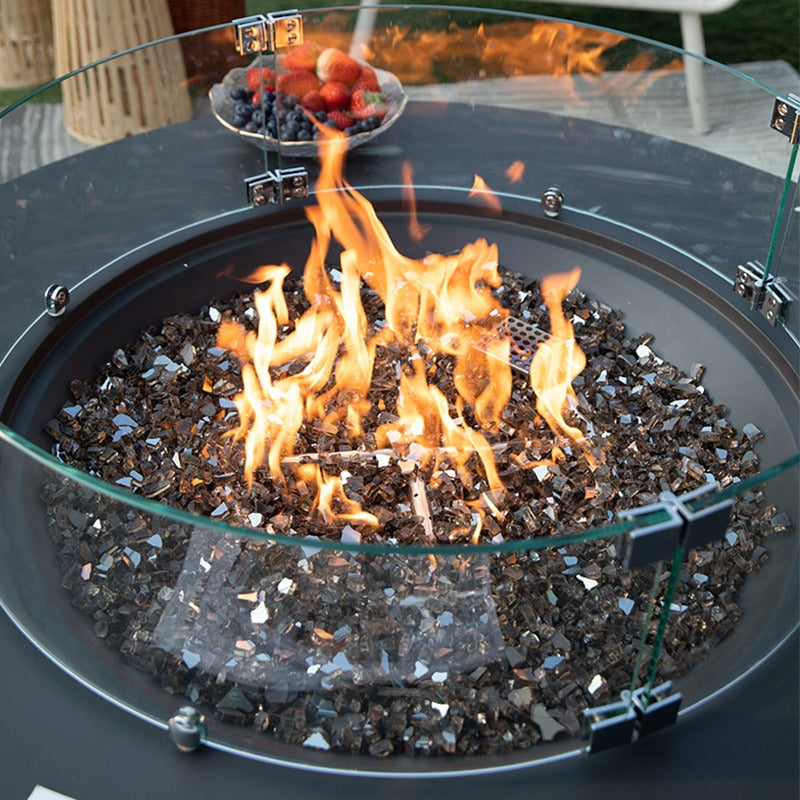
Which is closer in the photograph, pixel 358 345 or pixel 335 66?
pixel 358 345

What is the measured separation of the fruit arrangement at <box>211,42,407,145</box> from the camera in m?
2.02

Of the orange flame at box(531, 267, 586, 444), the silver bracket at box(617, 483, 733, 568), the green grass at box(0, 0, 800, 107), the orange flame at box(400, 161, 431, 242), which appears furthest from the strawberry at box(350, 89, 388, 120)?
the green grass at box(0, 0, 800, 107)

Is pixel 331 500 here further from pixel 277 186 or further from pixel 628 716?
pixel 277 186

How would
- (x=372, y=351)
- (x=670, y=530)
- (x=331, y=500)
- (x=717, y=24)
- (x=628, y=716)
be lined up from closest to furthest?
(x=670, y=530) < (x=628, y=716) < (x=331, y=500) < (x=372, y=351) < (x=717, y=24)

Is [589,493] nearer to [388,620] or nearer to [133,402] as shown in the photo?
[388,620]

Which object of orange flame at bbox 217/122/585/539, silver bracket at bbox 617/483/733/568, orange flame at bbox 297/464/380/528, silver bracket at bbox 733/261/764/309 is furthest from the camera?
silver bracket at bbox 733/261/764/309

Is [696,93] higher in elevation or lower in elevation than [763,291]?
higher

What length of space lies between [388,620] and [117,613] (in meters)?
0.32

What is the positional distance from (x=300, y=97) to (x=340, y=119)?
0.08 meters

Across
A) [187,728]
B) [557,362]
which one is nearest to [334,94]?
[557,362]

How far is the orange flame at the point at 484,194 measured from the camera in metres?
2.06

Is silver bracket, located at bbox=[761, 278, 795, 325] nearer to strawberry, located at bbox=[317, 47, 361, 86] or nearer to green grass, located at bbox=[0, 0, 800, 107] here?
strawberry, located at bbox=[317, 47, 361, 86]

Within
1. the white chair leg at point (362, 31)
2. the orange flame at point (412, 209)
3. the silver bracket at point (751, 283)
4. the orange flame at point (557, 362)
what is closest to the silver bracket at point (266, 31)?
the white chair leg at point (362, 31)

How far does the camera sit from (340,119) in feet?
6.77
